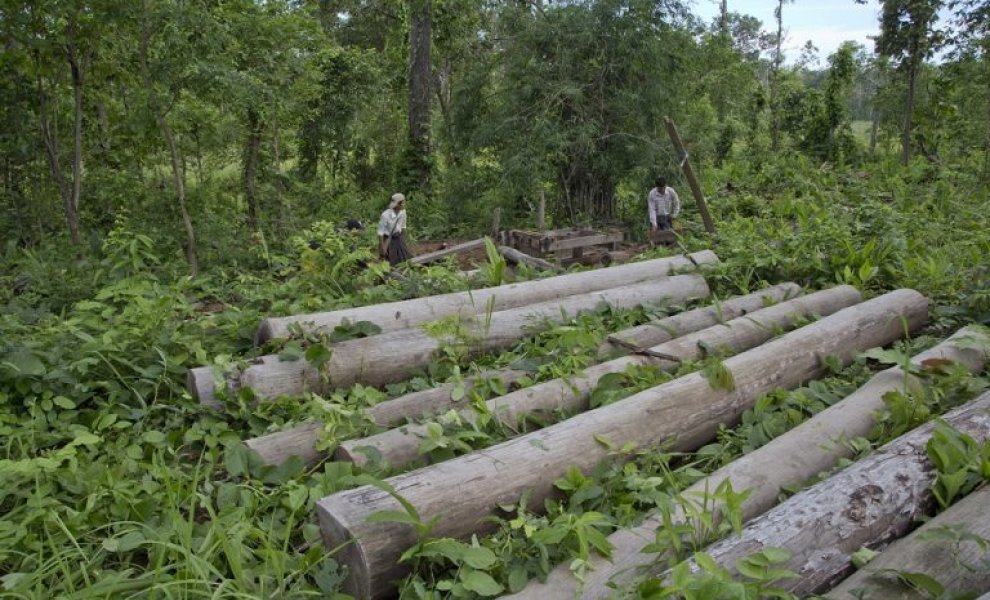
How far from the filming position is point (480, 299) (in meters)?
4.89

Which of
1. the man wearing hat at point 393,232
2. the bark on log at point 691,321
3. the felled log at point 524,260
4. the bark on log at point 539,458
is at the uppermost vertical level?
the man wearing hat at point 393,232

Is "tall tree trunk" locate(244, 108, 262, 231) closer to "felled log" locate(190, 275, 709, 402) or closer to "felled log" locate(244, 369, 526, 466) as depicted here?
"felled log" locate(190, 275, 709, 402)

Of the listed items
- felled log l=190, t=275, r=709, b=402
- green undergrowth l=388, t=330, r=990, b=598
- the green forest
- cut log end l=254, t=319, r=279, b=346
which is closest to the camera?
green undergrowth l=388, t=330, r=990, b=598

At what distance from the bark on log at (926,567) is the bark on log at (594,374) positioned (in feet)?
5.02

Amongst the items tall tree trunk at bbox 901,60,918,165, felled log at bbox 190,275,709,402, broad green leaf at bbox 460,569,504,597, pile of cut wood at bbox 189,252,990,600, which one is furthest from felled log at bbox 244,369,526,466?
tall tree trunk at bbox 901,60,918,165

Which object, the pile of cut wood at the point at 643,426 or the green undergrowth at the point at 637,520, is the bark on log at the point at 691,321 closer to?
the pile of cut wood at the point at 643,426

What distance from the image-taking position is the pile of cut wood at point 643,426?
2.33m

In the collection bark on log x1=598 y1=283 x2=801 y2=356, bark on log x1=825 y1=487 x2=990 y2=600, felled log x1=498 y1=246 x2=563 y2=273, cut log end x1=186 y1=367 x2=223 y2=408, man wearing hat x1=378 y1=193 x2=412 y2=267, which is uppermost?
man wearing hat x1=378 y1=193 x2=412 y2=267

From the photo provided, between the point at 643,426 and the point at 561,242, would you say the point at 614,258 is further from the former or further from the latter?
the point at 643,426

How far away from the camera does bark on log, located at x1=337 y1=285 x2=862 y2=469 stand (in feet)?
9.88


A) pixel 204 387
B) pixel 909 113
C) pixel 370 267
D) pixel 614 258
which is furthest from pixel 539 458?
pixel 909 113

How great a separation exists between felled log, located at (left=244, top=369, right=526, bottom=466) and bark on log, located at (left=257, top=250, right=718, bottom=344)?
0.83 m

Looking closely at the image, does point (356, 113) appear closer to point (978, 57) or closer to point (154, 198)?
point (154, 198)

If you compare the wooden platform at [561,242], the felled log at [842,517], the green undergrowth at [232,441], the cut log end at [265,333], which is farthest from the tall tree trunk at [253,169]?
the felled log at [842,517]
